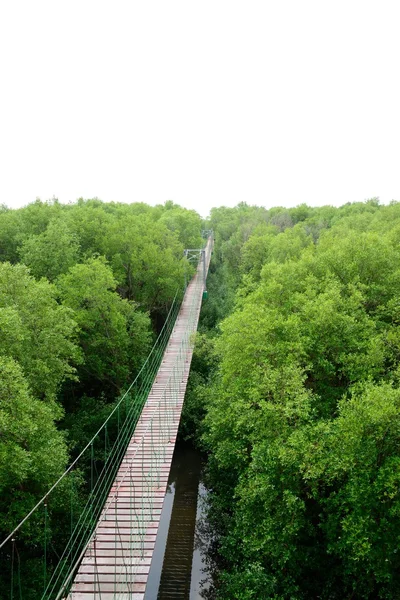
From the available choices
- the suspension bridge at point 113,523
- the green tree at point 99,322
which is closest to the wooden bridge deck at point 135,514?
the suspension bridge at point 113,523

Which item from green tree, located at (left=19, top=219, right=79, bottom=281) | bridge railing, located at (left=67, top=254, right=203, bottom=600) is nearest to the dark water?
bridge railing, located at (left=67, top=254, right=203, bottom=600)

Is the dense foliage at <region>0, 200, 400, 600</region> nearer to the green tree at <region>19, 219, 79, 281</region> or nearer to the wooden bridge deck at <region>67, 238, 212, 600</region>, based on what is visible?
the green tree at <region>19, 219, 79, 281</region>

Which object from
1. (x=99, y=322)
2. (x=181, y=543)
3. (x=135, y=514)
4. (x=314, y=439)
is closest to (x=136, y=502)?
(x=135, y=514)

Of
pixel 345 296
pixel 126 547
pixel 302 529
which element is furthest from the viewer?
pixel 345 296

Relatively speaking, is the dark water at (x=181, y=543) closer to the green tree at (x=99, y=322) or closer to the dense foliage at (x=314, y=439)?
the dense foliage at (x=314, y=439)

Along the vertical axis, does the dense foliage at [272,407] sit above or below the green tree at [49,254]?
below

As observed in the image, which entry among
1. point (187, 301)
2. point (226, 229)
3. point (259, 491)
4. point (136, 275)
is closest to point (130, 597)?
point (259, 491)

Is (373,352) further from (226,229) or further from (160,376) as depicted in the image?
(226,229)
